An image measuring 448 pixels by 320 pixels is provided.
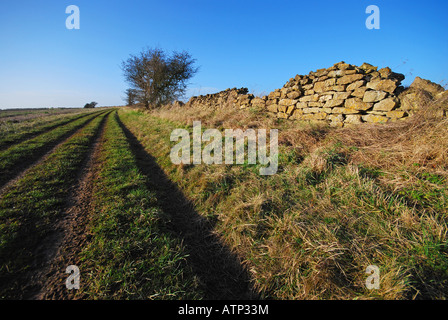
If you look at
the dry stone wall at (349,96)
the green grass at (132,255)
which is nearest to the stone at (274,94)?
the dry stone wall at (349,96)

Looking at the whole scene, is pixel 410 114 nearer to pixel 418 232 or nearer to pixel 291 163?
pixel 291 163

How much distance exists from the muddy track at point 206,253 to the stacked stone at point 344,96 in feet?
17.0

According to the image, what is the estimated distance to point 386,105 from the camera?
4.44 meters

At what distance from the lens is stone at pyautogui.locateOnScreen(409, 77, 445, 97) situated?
13.7 feet

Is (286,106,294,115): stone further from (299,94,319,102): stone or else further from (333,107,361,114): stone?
(333,107,361,114): stone

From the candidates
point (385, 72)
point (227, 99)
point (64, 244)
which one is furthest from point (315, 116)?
point (64, 244)

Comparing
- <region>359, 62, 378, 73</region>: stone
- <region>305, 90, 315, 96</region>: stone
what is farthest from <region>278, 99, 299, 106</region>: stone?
<region>359, 62, 378, 73</region>: stone

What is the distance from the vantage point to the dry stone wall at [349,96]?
4.30 metres

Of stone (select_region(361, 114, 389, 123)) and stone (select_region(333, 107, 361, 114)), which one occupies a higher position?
stone (select_region(333, 107, 361, 114))

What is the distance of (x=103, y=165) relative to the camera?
5238 millimetres

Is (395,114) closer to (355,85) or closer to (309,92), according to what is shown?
(355,85)

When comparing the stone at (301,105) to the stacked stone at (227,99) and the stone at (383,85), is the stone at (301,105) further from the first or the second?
the stacked stone at (227,99)

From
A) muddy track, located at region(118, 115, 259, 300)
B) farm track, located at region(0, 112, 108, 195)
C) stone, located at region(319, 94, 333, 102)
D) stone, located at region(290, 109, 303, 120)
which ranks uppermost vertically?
stone, located at region(319, 94, 333, 102)

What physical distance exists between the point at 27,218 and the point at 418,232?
591 cm
